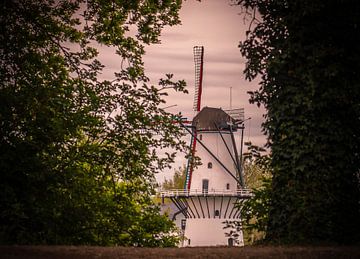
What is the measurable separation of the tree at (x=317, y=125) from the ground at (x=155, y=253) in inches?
75.4

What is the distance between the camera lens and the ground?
5749 millimetres

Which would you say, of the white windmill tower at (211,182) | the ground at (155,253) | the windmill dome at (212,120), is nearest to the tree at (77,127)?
the ground at (155,253)

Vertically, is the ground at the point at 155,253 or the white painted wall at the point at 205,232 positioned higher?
the ground at the point at 155,253

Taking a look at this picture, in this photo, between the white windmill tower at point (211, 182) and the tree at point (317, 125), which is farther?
the white windmill tower at point (211, 182)

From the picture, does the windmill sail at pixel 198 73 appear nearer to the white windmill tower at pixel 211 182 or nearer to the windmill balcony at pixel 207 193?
the white windmill tower at pixel 211 182

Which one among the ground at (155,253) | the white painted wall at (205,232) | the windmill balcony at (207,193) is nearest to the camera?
the ground at (155,253)

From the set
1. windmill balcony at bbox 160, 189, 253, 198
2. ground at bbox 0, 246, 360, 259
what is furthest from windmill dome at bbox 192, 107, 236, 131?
ground at bbox 0, 246, 360, 259

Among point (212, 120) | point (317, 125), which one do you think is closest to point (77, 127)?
point (317, 125)

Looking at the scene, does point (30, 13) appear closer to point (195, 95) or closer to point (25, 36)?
point (25, 36)

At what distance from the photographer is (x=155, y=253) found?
20.1 ft

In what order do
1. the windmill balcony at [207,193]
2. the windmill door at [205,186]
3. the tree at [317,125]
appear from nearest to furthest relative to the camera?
the tree at [317,125] < the windmill balcony at [207,193] < the windmill door at [205,186]

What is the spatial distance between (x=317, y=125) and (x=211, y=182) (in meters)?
27.8

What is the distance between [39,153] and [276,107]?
15.1 feet

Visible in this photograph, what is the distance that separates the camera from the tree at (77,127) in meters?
9.08
